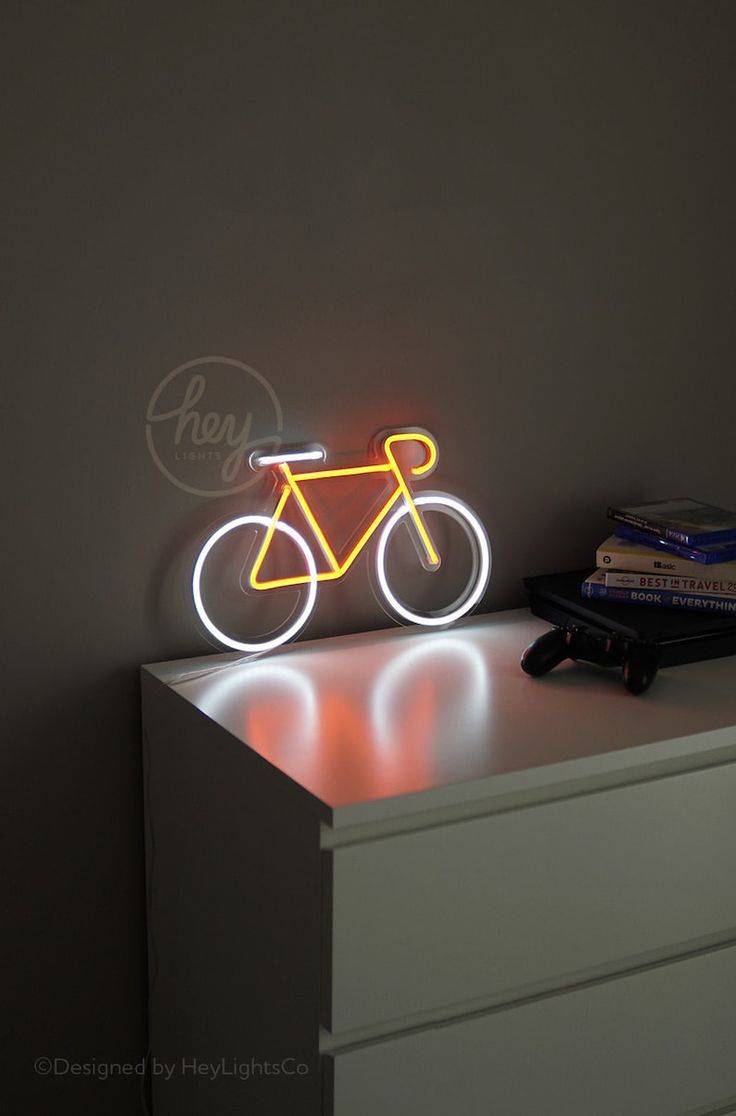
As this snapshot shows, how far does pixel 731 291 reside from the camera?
6.88 ft

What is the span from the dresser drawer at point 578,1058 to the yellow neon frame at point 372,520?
663mm

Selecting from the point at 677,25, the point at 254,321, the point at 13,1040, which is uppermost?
the point at 677,25

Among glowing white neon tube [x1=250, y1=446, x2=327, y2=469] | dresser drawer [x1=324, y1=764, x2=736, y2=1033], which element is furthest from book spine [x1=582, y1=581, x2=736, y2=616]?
glowing white neon tube [x1=250, y1=446, x2=327, y2=469]

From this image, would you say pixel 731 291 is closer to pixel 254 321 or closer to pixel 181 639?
pixel 254 321

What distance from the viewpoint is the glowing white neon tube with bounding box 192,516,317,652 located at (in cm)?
172

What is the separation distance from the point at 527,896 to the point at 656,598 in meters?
0.59

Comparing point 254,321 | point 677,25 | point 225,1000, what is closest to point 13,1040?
point 225,1000

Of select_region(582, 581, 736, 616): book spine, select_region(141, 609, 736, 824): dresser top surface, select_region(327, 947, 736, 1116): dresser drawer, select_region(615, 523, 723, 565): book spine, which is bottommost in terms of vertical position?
select_region(327, 947, 736, 1116): dresser drawer

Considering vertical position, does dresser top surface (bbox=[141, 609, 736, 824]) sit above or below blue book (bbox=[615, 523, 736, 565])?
below

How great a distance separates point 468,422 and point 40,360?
66 centimetres

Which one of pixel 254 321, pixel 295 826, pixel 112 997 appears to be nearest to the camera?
pixel 295 826

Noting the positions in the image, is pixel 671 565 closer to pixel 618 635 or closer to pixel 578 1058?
pixel 618 635

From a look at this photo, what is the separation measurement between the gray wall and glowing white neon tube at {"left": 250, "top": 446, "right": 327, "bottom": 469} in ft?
0.15
